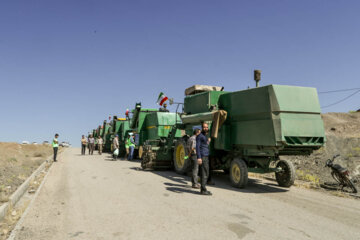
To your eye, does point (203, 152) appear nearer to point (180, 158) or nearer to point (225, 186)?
point (225, 186)

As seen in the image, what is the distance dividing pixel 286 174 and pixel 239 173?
1.64m

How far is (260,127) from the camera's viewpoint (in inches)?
300

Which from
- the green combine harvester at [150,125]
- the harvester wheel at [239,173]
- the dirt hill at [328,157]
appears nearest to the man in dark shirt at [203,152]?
the harvester wheel at [239,173]

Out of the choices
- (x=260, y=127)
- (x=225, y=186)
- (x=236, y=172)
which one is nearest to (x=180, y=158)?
(x=225, y=186)

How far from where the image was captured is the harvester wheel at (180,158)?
34.6ft

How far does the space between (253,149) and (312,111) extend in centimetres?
192

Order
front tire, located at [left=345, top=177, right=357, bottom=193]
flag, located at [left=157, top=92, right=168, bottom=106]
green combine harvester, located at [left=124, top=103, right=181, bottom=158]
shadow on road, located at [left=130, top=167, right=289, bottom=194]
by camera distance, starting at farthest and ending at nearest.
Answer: green combine harvester, located at [left=124, top=103, right=181, bottom=158] → flag, located at [left=157, top=92, right=168, bottom=106] → shadow on road, located at [left=130, top=167, right=289, bottom=194] → front tire, located at [left=345, top=177, right=357, bottom=193]

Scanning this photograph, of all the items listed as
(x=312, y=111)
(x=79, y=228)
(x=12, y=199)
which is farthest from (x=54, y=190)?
(x=312, y=111)

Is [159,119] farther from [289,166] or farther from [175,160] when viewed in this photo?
[289,166]

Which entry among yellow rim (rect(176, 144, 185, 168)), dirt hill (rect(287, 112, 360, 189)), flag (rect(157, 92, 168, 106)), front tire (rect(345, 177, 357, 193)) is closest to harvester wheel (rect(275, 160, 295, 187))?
front tire (rect(345, 177, 357, 193))

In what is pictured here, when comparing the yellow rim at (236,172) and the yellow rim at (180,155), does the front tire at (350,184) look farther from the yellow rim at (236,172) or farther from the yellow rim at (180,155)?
the yellow rim at (180,155)

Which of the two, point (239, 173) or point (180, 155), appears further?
point (180, 155)

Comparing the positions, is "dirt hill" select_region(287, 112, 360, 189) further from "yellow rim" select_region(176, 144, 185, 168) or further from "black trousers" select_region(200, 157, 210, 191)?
"black trousers" select_region(200, 157, 210, 191)

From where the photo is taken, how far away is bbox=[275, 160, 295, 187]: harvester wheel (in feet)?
27.1
